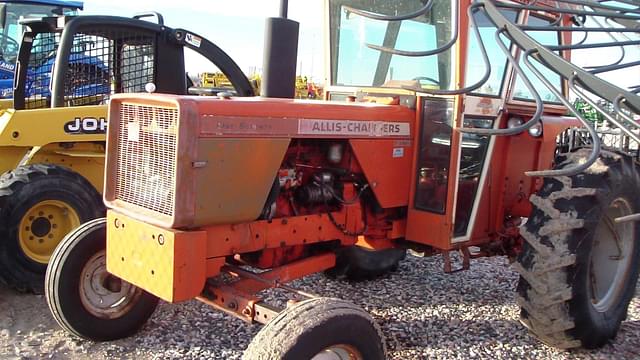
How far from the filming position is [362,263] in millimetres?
4824

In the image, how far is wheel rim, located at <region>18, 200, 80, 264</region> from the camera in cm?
480

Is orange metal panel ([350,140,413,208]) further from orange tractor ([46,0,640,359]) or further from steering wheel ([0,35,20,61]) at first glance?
steering wheel ([0,35,20,61])

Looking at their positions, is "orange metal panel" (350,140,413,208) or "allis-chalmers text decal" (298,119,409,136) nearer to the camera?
"allis-chalmers text decal" (298,119,409,136)

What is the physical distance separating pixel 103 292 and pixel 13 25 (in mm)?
5217

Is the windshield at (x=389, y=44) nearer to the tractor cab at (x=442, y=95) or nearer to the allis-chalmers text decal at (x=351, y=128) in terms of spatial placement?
the tractor cab at (x=442, y=95)

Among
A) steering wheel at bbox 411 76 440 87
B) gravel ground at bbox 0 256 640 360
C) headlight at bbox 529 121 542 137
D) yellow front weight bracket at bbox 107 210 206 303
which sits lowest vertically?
gravel ground at bbox 0 256 640 360

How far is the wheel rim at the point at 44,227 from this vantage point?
4.80m

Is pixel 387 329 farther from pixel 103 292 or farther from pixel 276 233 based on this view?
pixel 103 292

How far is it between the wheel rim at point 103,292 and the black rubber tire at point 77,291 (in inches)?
1.0

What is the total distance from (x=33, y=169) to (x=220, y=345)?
2.16m

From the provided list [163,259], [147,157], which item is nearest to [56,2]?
[147,157]

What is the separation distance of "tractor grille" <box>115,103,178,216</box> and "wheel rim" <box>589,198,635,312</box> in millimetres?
2755

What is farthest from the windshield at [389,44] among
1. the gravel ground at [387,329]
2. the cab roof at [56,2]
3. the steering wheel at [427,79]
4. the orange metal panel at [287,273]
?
the cab roof at [56,2]

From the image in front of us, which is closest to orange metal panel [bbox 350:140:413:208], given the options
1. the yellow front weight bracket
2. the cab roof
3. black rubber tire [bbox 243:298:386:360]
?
black rubber tire [bbox 243:298:386:360]
